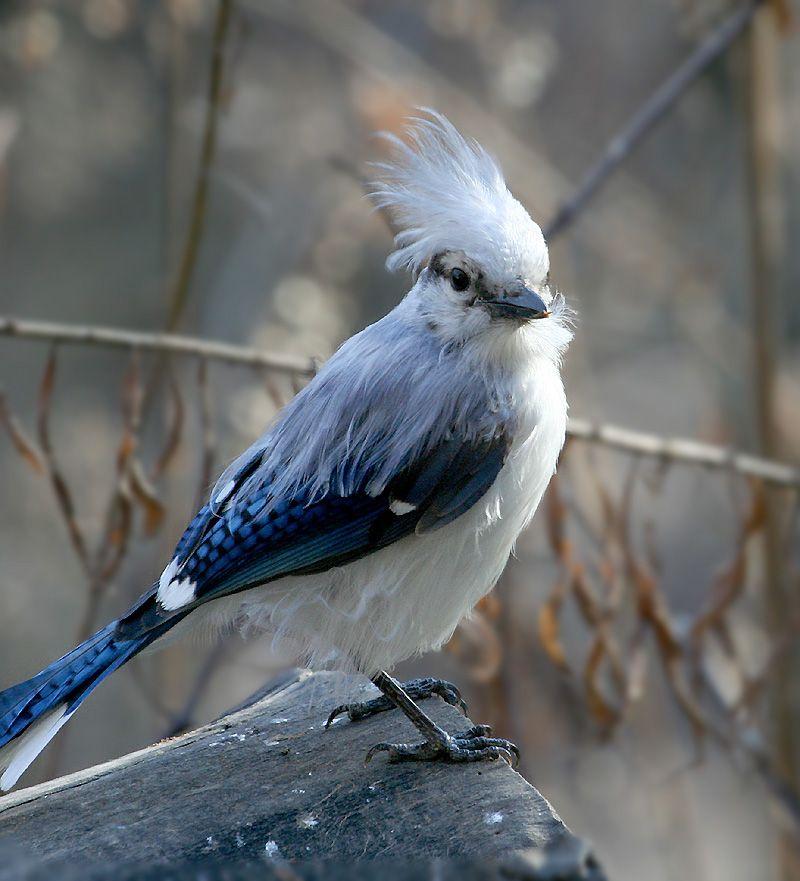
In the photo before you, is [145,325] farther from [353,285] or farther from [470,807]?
[470,807]

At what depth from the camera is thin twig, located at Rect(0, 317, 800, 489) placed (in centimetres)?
250

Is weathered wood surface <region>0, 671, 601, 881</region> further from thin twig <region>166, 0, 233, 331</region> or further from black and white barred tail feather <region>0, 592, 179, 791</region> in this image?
thin twig <region>166, 0, 233, 331</region>

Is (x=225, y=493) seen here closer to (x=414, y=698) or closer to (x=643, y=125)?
(x=414, y=698)

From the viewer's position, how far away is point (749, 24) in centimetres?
320

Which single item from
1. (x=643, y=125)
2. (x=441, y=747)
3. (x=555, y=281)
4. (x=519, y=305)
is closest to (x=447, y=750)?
(x=441, y=747)

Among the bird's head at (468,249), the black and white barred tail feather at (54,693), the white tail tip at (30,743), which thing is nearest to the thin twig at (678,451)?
the bird's head at (468,249)

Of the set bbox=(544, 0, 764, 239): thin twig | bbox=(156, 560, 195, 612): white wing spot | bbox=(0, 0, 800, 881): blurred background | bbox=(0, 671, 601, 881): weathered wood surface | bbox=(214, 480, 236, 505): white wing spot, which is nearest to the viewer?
bbox=(0, 671, 601, 881): weathered wood surface

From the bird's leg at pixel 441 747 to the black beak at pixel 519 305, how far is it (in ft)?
2.38

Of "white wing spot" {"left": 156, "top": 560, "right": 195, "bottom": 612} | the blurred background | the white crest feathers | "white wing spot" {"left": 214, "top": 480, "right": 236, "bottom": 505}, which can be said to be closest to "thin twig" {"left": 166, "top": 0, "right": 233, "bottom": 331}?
the blurred background

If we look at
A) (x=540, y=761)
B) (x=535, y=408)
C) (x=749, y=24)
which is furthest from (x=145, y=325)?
(x=535, y=408)

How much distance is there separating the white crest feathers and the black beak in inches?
1.6

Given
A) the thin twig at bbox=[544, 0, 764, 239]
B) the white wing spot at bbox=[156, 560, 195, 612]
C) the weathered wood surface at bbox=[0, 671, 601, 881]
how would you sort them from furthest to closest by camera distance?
the thin twig at bbox=[544, 0, 764, 239] < the white wing spot at bbox=[156, 560, 195, 612] < the weathered wood surface at bbox=[0, 671, 601, 881]

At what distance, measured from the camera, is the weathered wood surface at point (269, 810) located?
1.78 metres

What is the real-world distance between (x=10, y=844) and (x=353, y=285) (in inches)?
139
